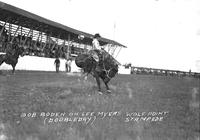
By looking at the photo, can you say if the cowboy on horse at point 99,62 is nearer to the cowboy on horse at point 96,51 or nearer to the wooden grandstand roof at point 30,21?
the cowboy on horse at point 96,51

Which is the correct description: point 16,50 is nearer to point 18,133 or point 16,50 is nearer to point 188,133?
point 18,133

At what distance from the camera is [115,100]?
8.11 metres

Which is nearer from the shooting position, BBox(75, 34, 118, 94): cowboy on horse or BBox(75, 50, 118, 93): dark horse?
BBox(75, 34, 118, 94): cowboy on horse

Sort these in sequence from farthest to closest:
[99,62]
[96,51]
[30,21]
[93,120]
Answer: [30,21] → [99,62] → [96,51] → [93,120]

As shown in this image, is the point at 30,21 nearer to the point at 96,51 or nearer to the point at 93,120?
the point at 96,51

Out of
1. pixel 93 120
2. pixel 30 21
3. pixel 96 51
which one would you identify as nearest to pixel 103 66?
pixel 96 51

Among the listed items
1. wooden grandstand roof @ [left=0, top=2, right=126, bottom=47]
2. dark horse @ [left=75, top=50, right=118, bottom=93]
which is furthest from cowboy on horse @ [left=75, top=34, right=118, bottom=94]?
wooden grandstand roof @ [left=0, top=2, right=126, bottom=47]

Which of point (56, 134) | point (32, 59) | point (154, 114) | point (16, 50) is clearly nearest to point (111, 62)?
point (154, 114)

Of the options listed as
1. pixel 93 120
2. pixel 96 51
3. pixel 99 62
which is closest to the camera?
pixel 93 120

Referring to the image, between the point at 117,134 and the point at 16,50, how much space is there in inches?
538

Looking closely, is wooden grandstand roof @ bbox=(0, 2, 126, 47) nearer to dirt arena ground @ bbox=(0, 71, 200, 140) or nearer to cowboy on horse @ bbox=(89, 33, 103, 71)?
cowboy on horse @ bbox=(89, 33, 103, 71)

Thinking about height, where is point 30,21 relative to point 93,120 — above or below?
above

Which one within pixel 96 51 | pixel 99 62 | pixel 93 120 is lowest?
pixel 93 120

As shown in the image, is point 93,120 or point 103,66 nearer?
point 93,120
